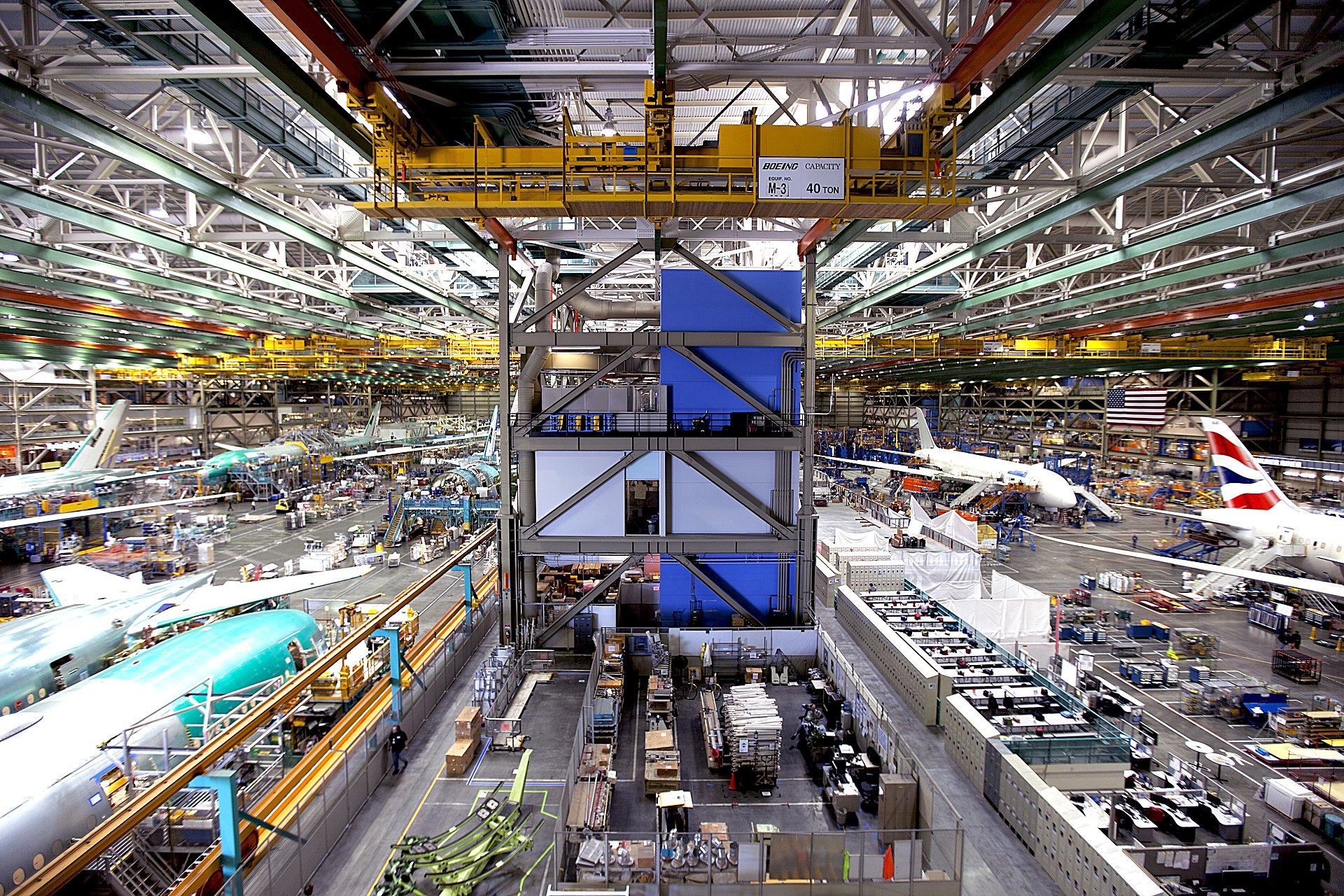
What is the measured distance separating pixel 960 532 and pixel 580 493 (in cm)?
2386

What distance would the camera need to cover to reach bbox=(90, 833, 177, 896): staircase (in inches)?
334

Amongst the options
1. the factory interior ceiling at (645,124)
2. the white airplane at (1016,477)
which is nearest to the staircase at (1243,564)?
the factory interior ceiling at (645,124)

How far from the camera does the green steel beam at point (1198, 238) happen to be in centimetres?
1230

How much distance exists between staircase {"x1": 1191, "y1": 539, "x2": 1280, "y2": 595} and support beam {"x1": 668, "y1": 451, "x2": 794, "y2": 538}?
21.7 meters

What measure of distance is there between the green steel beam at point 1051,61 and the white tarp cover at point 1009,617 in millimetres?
15104

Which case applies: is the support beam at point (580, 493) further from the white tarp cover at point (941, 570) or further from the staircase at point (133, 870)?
the white tarp cover at point (941, 570)

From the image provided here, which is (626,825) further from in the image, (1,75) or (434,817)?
(1,75)

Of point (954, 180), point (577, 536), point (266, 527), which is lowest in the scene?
point (266, 527)

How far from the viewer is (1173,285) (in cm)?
2197

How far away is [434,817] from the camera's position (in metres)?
10.9

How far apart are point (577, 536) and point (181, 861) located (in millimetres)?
11559

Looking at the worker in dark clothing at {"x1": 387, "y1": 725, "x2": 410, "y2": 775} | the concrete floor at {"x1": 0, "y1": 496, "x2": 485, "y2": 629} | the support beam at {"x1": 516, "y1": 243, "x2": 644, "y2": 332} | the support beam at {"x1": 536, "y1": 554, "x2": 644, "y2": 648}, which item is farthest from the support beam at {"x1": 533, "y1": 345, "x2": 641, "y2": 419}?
the worker in dark clothing at {"x1": 387, "y1": 725, "x2": 410, "y2": 775}

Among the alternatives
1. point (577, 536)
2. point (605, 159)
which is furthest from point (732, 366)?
point (605, 159)

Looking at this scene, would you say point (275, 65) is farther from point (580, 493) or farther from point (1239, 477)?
point (1239, 477)
